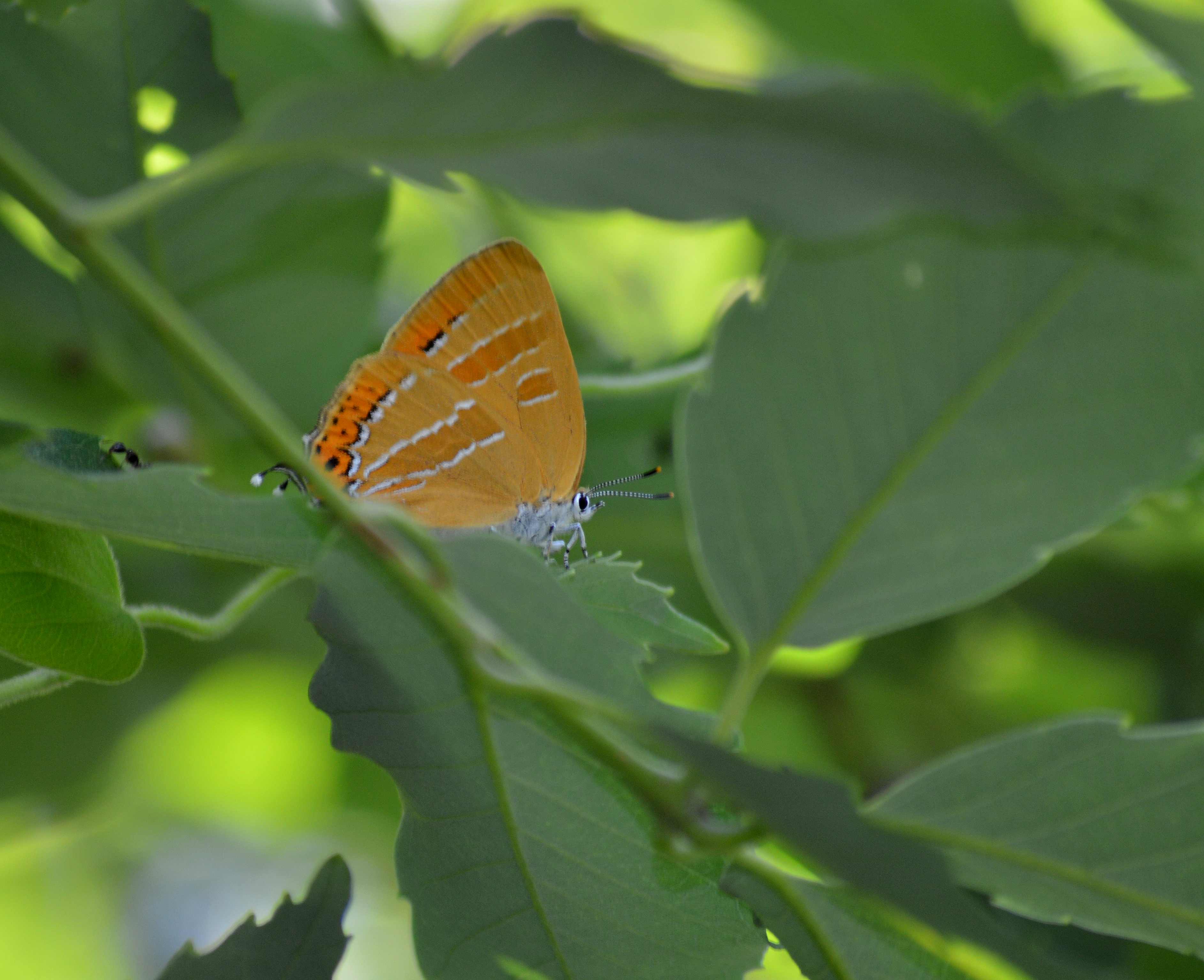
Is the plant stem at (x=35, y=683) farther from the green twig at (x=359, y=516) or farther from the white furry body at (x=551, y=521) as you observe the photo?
the white furry body at (x=551, y=521)

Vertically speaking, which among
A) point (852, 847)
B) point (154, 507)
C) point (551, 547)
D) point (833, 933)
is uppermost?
point (154, 507)

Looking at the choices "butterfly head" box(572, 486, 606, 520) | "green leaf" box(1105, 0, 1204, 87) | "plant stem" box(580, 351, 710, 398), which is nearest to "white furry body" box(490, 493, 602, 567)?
"butterfly head" box(572, 486, 606, 520)

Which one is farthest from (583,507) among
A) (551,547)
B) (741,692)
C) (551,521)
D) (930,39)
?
(741,692)

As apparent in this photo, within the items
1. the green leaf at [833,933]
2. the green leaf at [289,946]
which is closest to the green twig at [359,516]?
the green leaf at [833,933]

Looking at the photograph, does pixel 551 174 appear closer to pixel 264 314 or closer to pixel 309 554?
pixel 309 554

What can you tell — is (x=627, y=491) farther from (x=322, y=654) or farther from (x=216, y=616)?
(x=216, y=616)
